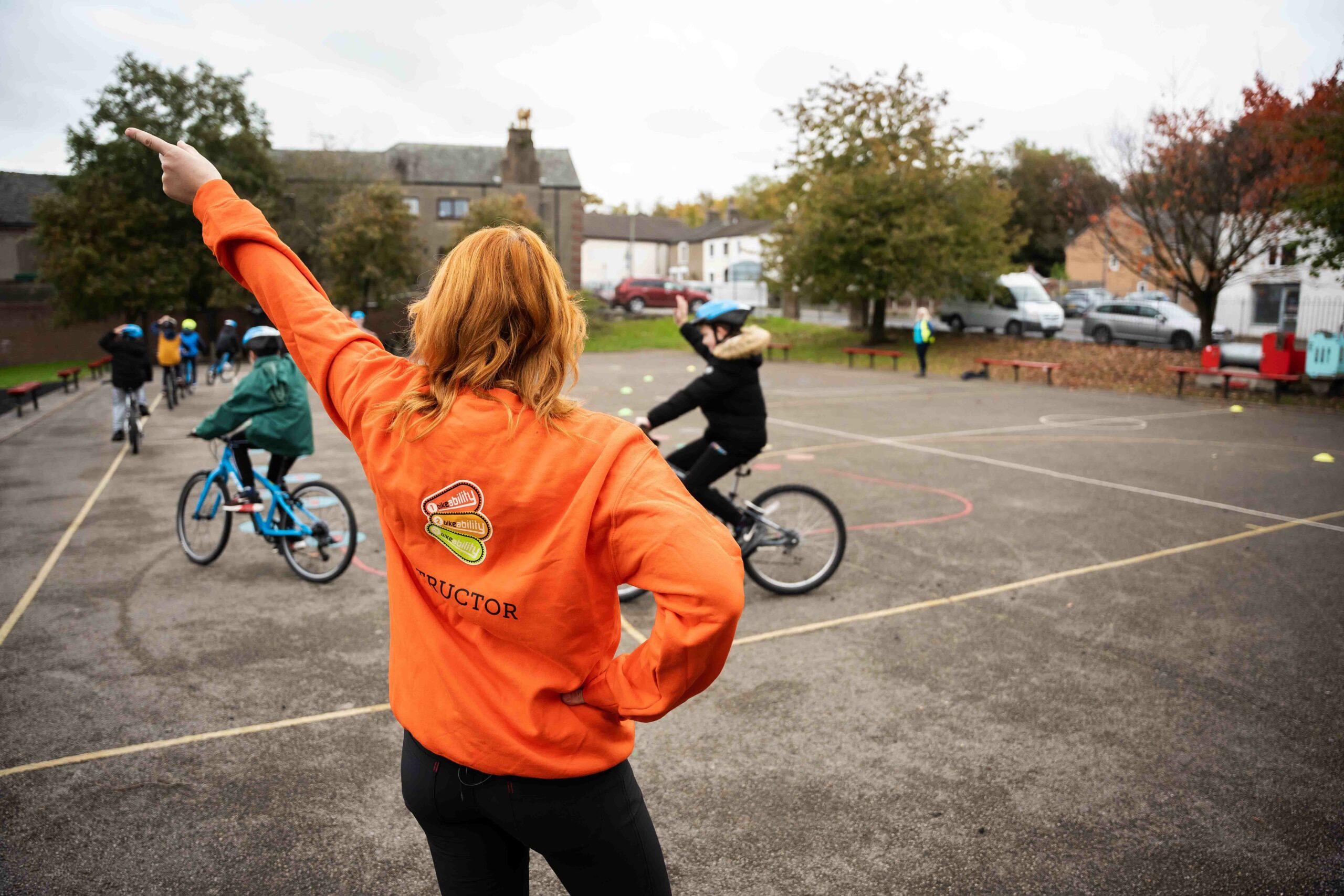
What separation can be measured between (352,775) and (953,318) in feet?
111

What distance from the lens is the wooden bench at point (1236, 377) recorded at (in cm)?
1845

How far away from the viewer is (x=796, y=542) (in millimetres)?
6355

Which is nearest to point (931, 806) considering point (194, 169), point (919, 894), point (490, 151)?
point (919, 894)

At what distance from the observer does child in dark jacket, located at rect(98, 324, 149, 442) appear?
42.4ft

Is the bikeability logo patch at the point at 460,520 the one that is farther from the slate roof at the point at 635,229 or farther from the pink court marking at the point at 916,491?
the slate roof at the point at 635,229

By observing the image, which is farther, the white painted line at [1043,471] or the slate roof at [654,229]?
the slate roof at [654,229]

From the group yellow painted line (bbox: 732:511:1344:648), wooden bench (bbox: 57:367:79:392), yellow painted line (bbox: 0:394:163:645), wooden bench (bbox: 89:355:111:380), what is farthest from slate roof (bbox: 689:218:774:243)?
yellow painted line (bbox: 732:511:1344:648)

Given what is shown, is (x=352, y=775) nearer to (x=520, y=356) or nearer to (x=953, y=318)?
(x=520, y=356)

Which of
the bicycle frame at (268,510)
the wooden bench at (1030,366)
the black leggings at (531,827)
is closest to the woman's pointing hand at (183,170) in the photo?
the black leggings at (531,827)

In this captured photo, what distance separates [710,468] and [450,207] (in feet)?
173

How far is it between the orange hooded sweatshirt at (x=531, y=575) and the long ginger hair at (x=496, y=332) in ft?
0.10

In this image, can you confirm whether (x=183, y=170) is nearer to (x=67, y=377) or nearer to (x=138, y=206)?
(x=67, y=377)

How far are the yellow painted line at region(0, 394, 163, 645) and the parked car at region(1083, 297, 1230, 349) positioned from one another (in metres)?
28.1

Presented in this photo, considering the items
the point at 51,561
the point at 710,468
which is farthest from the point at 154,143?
the point at 51,561
